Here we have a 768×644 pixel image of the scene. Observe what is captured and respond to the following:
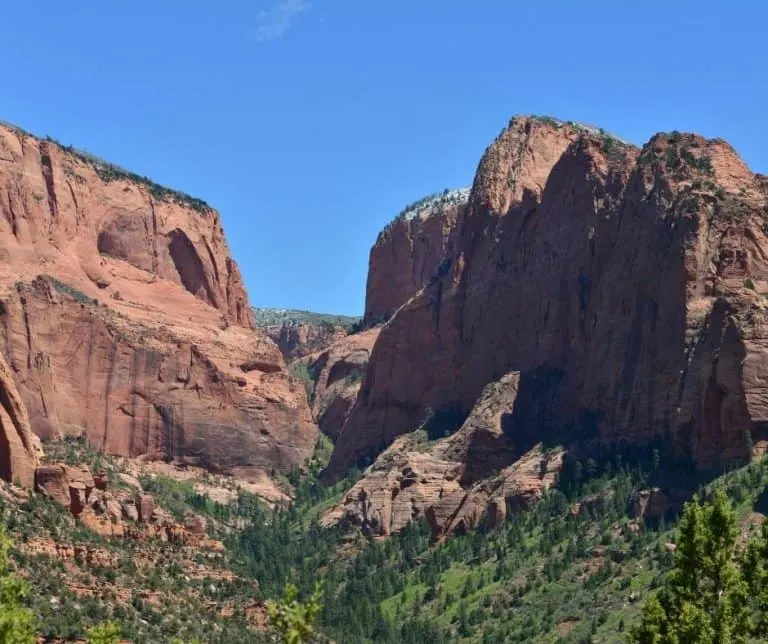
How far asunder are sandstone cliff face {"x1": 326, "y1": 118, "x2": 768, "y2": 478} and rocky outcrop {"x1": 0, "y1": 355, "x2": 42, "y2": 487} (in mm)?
51219

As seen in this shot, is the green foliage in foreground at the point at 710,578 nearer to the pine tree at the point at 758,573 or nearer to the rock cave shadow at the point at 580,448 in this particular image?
the pine tree at the point at 758,573

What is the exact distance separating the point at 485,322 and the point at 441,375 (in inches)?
427

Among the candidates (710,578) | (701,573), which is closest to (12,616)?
(701,573)

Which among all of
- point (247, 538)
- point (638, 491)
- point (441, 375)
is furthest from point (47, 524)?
point (441, 375)

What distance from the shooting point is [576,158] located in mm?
183375

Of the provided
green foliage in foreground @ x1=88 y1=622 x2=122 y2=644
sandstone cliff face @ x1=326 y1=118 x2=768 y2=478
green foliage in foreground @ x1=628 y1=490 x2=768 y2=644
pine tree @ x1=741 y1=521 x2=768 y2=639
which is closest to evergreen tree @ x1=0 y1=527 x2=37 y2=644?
green foliage in foreground @ x1=88 y1=622 x2=122 y2=644

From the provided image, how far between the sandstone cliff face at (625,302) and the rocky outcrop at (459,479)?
223 centimetres

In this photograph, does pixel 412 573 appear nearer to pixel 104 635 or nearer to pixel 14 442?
pixel 14 442

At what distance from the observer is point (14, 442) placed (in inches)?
4619

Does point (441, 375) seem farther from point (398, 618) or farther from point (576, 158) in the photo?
point (398, 618)

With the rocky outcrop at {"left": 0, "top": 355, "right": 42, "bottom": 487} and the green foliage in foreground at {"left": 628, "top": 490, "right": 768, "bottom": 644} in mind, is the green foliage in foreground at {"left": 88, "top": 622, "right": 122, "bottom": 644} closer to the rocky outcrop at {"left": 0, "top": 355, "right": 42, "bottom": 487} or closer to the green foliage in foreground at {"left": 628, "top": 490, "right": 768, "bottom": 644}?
the green foliage in foreground at {"left": 628, "top": 490, "right": 768, "bottom": 644}

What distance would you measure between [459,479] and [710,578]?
98562 mm

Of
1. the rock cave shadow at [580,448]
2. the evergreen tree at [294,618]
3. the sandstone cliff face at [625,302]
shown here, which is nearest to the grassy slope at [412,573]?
the rock cave shadow at [580,448]

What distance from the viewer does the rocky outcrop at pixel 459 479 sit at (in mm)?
164500
